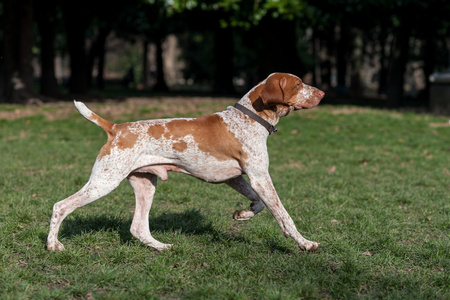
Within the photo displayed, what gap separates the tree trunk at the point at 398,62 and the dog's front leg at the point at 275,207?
52.4 feet

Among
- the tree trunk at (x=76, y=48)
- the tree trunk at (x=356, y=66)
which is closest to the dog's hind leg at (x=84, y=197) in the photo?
the tree trunk at (x=76, y=48)

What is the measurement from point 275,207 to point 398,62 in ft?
53.2

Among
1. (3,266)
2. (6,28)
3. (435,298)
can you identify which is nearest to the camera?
(435,298)

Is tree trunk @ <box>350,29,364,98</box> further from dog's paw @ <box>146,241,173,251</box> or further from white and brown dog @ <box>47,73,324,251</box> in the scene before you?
dog's paw @ <box>146,241,173,251</box>

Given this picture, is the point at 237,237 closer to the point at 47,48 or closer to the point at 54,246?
the point at 54,246

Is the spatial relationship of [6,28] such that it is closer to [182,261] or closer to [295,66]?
[295,66]

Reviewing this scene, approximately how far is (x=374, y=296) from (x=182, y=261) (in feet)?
5.06

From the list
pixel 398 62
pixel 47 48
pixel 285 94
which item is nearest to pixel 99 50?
pixel 47 48

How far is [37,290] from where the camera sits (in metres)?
3.80

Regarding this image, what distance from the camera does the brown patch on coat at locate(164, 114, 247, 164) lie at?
4547 mm

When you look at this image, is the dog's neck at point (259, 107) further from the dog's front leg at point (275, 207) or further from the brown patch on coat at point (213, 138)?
the dog's front leg at point (275, 207)

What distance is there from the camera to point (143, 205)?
16.0 feet

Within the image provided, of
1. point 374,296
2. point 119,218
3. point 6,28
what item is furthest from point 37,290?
point 6,28

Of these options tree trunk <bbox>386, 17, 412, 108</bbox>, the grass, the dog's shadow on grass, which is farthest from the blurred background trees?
the dog's shadow on grass
